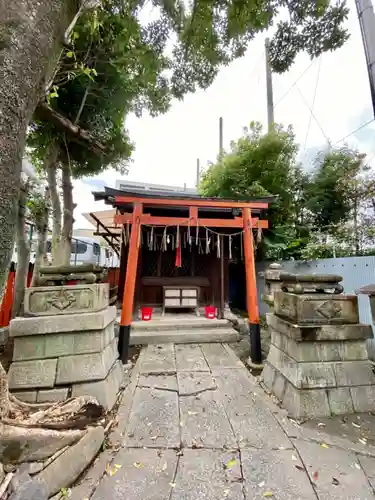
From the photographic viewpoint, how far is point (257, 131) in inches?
380

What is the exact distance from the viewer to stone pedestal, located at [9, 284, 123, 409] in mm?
2609

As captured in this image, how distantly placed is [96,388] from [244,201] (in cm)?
442

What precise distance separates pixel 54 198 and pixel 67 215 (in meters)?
0.59

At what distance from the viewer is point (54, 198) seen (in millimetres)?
6031

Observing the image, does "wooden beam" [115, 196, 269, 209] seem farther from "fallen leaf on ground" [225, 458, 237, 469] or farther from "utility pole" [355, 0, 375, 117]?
"fallen leaf on ground" [225, 458, 237, 469]

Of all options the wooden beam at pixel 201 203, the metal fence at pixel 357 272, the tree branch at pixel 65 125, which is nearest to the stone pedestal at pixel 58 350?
the wooden beam at pixel 201 203

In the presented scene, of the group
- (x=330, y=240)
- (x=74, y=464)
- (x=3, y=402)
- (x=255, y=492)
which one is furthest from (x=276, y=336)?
(x=330, y=240)

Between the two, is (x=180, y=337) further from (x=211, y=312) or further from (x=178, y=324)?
(x=211, y=312)

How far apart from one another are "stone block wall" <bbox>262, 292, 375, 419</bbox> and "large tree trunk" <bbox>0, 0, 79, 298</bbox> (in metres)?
3.05

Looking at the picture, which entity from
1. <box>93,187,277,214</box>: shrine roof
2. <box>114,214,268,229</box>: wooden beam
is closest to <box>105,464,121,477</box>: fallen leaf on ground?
<box>114,214,268,229</box>: wooden beam

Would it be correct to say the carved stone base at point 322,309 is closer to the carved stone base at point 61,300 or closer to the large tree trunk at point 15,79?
the carved stone base at point 61,300

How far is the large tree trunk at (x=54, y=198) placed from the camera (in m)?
5.91

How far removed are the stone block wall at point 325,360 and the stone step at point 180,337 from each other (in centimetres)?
262

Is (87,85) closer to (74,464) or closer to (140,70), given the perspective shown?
(140,70)
